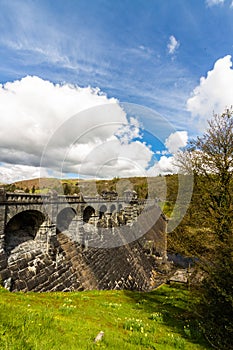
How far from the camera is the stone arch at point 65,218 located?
2161cm

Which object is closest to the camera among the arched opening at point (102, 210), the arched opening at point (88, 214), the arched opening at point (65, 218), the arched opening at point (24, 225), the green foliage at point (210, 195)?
the green foliage at point (210, 195)

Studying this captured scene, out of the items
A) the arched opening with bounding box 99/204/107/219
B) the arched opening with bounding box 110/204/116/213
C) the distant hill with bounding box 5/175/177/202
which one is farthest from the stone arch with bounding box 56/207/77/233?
the arched opening with bounding box 110/204/116/213

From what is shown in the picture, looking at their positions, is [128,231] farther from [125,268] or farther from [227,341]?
[227,341]

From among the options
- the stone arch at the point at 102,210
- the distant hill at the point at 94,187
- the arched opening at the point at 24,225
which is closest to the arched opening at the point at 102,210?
A: the stone arch at the point at 102,210

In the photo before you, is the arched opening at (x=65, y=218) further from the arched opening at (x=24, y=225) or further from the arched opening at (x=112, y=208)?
the arched opening at (x=112, y=208)

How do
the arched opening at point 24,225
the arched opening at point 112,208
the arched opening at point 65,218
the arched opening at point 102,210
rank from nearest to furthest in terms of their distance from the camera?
the arched opening at point 24,225 → the arched opening at point 65,218 → the arched opening at point 102,210 → the arched opening at point 112,208

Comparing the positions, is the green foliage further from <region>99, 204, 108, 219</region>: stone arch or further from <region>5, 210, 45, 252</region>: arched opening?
<region>99, 204, 108, 219</region>: stone arch

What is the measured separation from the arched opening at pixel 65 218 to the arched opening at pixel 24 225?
3.02 m

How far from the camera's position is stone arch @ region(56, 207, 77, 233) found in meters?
21.6

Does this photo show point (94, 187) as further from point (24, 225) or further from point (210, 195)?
point (210, 195)

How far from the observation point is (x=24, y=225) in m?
18.7

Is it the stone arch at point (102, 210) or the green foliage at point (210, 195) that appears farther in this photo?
the stone arch at point (102, 210)

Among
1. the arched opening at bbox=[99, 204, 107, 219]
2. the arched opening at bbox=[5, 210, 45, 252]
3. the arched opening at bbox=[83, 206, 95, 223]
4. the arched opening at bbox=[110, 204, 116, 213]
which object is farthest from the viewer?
the arched opening at bbox=[110, 204, 116, 213]

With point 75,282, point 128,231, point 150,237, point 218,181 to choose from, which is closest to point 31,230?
point 75,282
